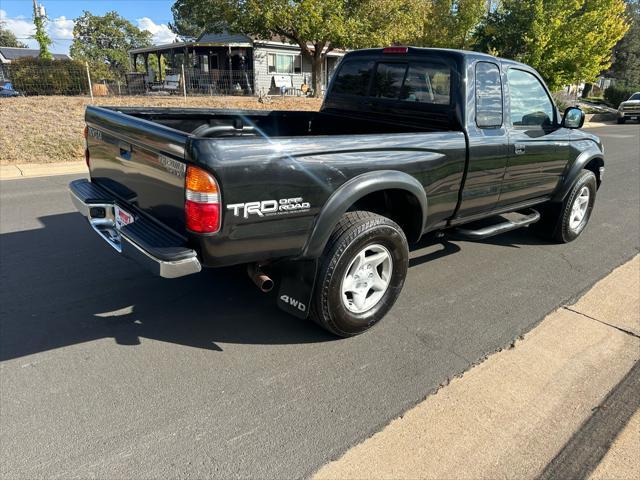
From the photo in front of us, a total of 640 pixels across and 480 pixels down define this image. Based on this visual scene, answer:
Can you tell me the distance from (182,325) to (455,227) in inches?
97.2

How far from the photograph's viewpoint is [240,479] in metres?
2.23

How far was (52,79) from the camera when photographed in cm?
1897

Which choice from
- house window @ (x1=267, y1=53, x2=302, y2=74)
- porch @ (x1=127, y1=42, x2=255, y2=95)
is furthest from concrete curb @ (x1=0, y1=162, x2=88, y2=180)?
house window @ (x1=267, y1=53, x2=302, y2=74)

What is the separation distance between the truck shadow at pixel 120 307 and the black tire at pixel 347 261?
0.24 meters

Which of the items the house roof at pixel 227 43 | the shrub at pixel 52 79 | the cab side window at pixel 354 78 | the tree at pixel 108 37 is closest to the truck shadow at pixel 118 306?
the cab side window at pixel 354 78

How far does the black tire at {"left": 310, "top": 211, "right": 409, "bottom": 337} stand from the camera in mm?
3127

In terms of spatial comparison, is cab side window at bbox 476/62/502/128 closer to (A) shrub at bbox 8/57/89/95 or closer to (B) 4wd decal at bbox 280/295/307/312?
(B) 4wd decal at bbox 280/295/307/312

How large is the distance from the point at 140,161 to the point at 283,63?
101ft

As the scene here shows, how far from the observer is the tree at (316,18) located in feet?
67.5

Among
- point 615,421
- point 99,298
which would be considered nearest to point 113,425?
point 99,298

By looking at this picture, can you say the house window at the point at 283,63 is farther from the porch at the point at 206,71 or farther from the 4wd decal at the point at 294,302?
the 4wd decal at the point at 294,302

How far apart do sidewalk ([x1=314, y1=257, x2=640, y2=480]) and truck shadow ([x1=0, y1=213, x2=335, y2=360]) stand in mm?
1066

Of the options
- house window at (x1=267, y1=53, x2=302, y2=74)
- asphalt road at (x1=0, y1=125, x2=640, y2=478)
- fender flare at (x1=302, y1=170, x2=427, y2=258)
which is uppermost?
house window at (x1=267, y1=53, x2=302, y2=74)

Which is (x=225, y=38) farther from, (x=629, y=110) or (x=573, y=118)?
(x=573, y=118)
